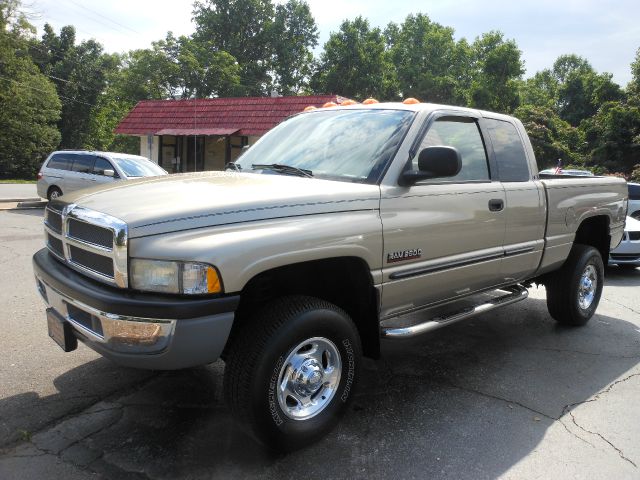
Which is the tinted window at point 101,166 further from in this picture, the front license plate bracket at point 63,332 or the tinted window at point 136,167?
the front license plate bracket at point 63,332

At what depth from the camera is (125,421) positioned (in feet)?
10.8

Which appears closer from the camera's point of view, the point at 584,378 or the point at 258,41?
the point at 584,378

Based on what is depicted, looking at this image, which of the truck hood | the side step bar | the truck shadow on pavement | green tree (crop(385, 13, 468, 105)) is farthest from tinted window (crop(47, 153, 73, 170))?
green tree (crop(385, 13, 468, 105))

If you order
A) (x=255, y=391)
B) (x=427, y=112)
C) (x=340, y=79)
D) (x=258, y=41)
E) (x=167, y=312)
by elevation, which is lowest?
(x=255, y=391)

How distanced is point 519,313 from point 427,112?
3241mm

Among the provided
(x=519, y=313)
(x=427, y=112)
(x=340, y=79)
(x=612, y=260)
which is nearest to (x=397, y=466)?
(x=427, y=112)

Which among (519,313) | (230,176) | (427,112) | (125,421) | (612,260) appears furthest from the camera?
(612,260)

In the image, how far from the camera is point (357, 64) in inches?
1893

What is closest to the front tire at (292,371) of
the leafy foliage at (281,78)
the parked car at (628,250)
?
the parked car at (628,250)

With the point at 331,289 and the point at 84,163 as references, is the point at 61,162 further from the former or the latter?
the point at 331,289

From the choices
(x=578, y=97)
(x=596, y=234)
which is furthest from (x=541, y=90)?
(x=596, y=234)

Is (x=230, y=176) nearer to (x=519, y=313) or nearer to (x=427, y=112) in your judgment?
(x=427, y=112)

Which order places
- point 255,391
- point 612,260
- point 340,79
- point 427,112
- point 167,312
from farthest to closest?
point 340,79 < point 612,260 < point 427,112 < point 255,391 < point 167,312

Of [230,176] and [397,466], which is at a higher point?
[230,176]
